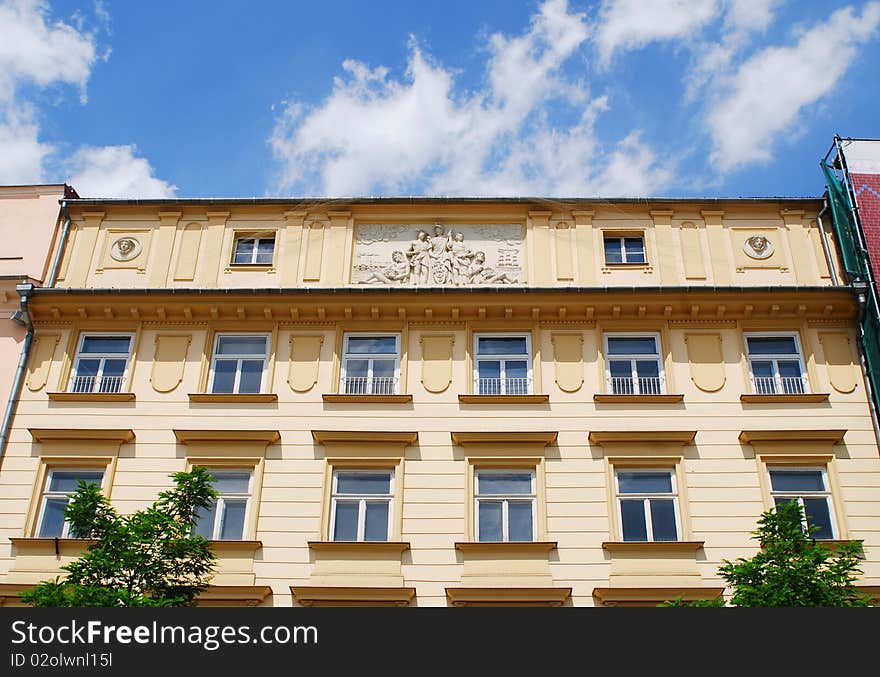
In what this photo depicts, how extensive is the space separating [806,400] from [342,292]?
33.4ft

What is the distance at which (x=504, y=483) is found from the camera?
19.2 metres

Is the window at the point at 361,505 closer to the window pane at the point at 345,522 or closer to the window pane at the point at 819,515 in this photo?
the window pane at the point at 345,522

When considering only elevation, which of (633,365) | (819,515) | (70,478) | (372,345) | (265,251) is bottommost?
(819,515)

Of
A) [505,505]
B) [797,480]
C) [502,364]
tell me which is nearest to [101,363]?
[502,364]

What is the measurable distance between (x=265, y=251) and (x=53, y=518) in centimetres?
763

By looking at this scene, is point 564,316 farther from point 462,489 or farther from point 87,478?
point 87,478

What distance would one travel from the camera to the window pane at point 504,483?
1911cm

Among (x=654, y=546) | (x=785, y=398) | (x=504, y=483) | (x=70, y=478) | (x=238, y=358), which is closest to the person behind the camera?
(x=654, y=546)

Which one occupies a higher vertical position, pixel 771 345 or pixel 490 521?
pixel 771 345

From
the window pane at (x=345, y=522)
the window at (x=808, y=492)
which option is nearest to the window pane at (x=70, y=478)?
the window pane at (x=345, y=522)

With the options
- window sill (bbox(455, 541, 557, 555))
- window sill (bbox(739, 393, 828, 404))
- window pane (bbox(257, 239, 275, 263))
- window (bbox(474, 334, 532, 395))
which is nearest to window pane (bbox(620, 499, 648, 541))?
window sill (bbox(455, 541, 557, 555))

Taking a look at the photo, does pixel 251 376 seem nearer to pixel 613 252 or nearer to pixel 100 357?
pixel 100 357

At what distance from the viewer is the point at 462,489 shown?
19.0m

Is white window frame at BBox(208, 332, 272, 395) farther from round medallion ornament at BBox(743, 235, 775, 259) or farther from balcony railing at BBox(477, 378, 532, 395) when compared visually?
round medallion ornament at BBox(743, 235, 775, 259)
